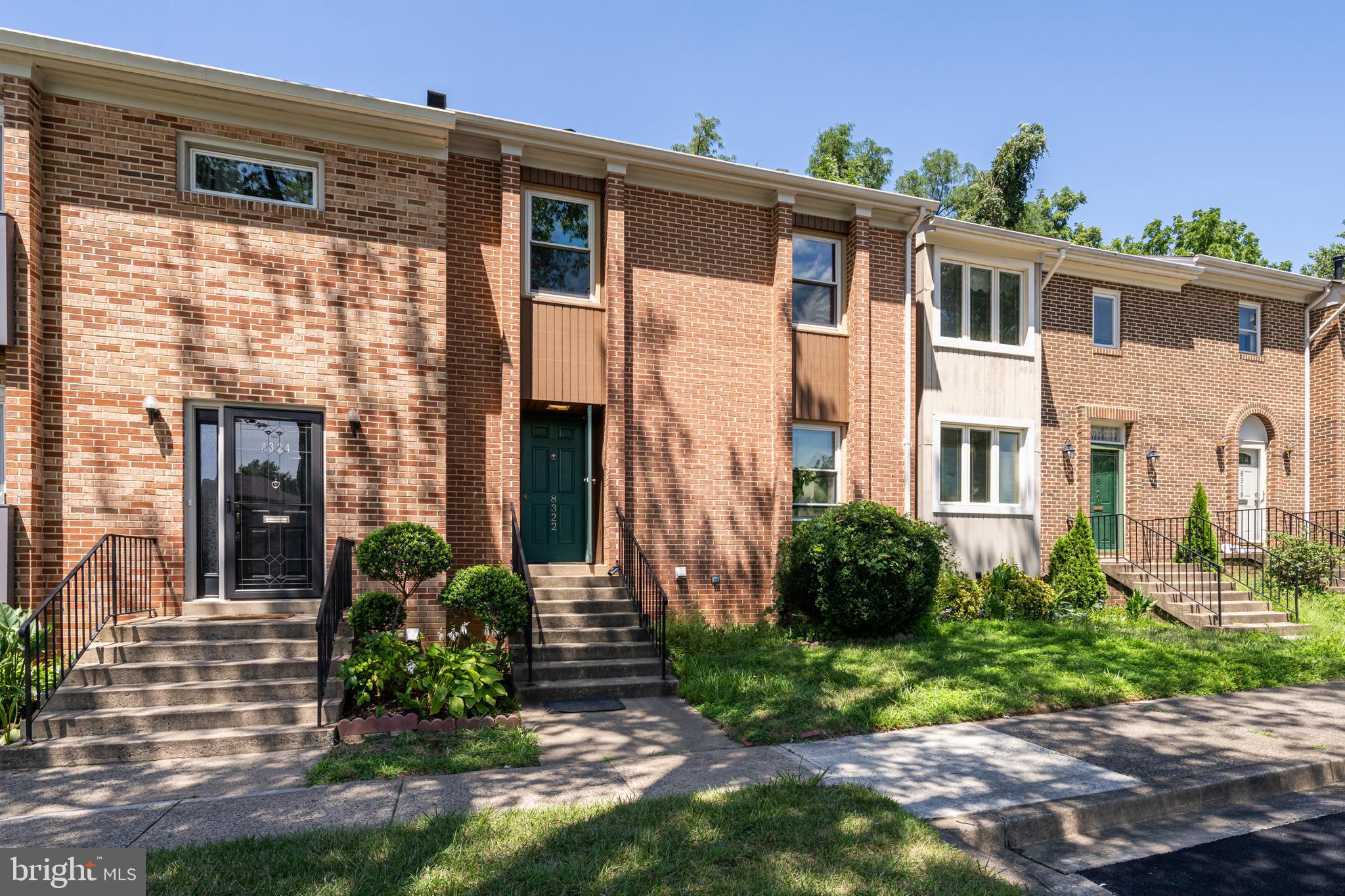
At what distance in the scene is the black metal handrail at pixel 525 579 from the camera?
26.8 feet

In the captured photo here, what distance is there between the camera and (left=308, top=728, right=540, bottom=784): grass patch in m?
5.75

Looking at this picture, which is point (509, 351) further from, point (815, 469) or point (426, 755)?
point (426, 755)

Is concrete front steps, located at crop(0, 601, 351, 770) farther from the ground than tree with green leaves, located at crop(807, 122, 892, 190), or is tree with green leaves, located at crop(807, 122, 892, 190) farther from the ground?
tree with green leaves, located at crop(807, 122, 892, 190)

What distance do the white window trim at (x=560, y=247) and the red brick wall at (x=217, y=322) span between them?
1.25m

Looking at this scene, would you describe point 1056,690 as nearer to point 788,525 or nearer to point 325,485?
point 788,525

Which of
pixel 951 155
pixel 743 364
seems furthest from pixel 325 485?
pixel 951 155

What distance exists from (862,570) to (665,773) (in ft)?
16.3

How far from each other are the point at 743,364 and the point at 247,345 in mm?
6435

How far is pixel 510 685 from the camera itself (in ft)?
26.2

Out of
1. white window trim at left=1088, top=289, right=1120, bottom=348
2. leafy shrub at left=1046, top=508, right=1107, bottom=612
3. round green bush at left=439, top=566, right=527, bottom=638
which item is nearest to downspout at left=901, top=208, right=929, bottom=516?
leafy shrub at left=1046, top=508, right=1107, bottom=612

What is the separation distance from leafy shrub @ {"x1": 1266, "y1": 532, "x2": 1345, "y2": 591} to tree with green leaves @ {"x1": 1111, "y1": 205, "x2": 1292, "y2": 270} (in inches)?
639

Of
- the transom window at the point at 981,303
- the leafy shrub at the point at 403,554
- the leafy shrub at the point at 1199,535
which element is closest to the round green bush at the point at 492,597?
the leafy shrub at the point at 403,554

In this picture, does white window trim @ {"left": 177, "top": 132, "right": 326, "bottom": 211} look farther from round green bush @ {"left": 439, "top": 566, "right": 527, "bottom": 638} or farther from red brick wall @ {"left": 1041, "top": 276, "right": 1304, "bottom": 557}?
red brick wall @ {"left": 1041, "top": 276, "right": 1304, "bottom": 557}

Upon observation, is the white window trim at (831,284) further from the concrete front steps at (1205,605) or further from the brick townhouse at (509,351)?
the concrete front steps at (1205,605)
